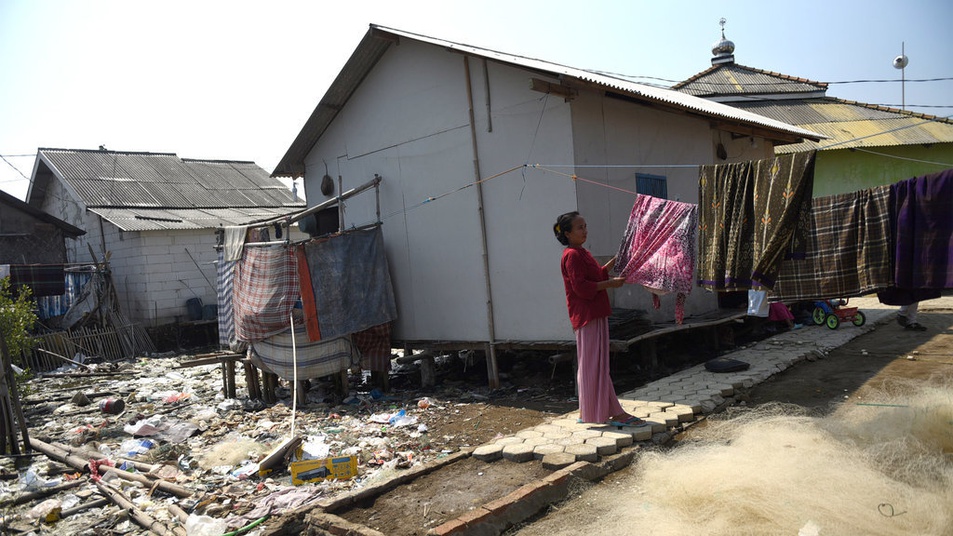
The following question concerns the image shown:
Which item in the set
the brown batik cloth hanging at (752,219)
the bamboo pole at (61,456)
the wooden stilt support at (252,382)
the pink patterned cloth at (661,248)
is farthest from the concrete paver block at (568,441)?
the wooden stilt support at (252,382)

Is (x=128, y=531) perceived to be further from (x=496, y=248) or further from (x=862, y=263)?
(x=862, y=263)

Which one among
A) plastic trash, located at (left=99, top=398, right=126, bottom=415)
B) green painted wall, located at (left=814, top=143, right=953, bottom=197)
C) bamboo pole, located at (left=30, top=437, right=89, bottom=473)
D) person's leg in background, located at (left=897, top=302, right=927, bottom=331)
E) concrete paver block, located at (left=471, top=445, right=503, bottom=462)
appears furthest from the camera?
green painted wall, located at (left=814, top=143, right=953, bottom=197)

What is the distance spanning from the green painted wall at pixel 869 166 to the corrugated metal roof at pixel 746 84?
10.5 ft

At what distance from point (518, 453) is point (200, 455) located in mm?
3807

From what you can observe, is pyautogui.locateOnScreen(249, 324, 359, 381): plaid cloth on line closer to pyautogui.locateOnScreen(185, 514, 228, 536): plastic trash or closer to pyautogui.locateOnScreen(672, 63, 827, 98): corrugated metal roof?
pyautogui.locateOnScreen(185, 514, 228, 536): plastic trash

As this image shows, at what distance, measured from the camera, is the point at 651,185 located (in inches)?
352

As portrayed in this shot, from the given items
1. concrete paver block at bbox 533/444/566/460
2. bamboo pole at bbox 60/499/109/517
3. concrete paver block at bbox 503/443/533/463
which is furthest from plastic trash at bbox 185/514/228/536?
concrete paver block at bbox 533/444/566/460

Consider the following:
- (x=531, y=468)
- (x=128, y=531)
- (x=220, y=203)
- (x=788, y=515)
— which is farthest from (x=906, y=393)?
(x=220, y=203)

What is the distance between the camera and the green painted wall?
16.3 m

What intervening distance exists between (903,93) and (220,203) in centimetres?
2168

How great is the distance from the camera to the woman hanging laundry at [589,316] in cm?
522

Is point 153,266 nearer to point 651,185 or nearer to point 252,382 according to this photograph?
point 252,382

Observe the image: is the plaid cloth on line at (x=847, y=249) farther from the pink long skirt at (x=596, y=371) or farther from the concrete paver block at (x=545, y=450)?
the concrete paver block at (x=545, y=450)

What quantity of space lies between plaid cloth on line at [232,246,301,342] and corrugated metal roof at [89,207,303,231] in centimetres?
639
